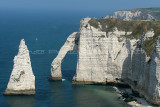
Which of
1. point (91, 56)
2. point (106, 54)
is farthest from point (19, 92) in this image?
point (106, 54)

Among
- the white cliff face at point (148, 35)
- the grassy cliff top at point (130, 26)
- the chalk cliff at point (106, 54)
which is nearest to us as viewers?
the white cliff face at point (148, 35)

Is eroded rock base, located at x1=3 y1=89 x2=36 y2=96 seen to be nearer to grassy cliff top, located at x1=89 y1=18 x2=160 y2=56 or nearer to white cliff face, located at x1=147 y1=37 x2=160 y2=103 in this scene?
grassy cliff top, located at x1=89 y1=18 x2=160 y2=56

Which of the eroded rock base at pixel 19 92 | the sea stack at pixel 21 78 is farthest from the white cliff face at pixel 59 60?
the eroded rock base at pixel 19 92

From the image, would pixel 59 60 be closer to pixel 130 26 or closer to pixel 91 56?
pixel 91 56

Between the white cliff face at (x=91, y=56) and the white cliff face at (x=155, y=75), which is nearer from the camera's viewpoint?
the white cliff face at (x=155, y=75)

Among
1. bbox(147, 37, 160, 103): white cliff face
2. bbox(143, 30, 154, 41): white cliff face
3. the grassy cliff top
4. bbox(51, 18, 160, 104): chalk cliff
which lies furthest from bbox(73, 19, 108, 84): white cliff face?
bbox(147, 37, 160, 103): white cliff face

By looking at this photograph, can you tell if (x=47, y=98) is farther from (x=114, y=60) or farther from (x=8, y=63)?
(x=8, y=63)

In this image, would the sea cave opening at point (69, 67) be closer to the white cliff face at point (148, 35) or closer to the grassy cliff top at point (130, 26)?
the grassy cliff top at point (130, 26)

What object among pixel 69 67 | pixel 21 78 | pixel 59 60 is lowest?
pixel 21 78

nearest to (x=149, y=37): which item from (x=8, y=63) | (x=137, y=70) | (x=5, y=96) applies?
(x=137, y=70)
